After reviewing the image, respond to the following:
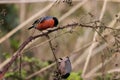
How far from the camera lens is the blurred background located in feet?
3.81

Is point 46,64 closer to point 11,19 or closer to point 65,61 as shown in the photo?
point 65,61

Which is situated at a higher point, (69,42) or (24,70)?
(24,70)

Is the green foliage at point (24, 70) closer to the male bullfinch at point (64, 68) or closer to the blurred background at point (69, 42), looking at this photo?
the blurred background at point (69, 42)

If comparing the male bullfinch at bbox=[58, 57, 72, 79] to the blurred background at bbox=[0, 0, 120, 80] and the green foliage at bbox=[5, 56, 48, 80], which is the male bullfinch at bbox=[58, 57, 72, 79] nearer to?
the blurred background at bbox=[0, 0, 120, 80]

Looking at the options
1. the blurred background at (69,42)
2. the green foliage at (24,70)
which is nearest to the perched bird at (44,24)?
the blurred background at (69,42)

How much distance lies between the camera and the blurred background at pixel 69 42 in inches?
45.8

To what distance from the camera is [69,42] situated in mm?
2652

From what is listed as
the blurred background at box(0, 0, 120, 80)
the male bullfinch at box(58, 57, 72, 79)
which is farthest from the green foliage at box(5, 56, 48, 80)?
the male bullfinch at box(58, 57, 72, 79)

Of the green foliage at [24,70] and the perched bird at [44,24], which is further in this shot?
the green foliage at [24,70]

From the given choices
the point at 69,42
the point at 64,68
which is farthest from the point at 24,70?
the point at 69,42

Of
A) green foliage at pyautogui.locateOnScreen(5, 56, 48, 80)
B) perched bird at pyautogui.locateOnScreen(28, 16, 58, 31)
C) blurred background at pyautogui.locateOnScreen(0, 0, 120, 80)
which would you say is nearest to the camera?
perched bird at pyautogui.locateOnScreen(28, 16, 58, 31)

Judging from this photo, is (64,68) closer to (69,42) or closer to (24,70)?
(24,70)

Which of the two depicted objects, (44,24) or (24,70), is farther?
(24,70)

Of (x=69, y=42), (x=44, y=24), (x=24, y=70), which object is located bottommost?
(x=69, y=42)
